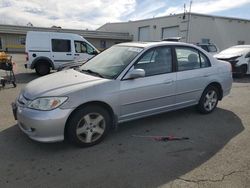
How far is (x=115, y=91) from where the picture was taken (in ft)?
13.3

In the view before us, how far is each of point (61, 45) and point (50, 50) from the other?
62 centimetres

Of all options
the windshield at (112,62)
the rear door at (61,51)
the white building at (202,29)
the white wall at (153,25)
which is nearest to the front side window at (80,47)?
the rear door at (61,51)

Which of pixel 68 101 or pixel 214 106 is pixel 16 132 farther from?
pixel 214 106

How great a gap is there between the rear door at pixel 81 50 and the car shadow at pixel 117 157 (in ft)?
27.2

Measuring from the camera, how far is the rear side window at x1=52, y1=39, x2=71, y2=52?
12.2m

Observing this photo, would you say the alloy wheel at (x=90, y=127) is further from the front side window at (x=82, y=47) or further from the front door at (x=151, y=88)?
the front side window at (x=82, y=47)

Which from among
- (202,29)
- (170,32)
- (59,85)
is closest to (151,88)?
(59,85)

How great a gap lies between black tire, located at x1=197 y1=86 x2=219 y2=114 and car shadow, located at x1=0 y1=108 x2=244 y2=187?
67 centimetres

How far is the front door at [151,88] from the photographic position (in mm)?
4266

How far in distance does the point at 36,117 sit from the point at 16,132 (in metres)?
1.25

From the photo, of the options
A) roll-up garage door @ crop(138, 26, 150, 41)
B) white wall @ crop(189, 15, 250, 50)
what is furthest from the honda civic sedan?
roll-up garage door @ crop(138, 26, 150, 41)

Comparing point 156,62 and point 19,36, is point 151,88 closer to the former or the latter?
point 156,62

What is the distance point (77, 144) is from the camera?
3.88 meters

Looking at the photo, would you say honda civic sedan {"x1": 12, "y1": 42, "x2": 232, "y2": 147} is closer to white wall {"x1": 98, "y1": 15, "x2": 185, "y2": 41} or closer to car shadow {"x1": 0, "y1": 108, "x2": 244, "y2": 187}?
car shadow {"x1": 0, "y1": 108, "x2": 244, "y2": 187}
